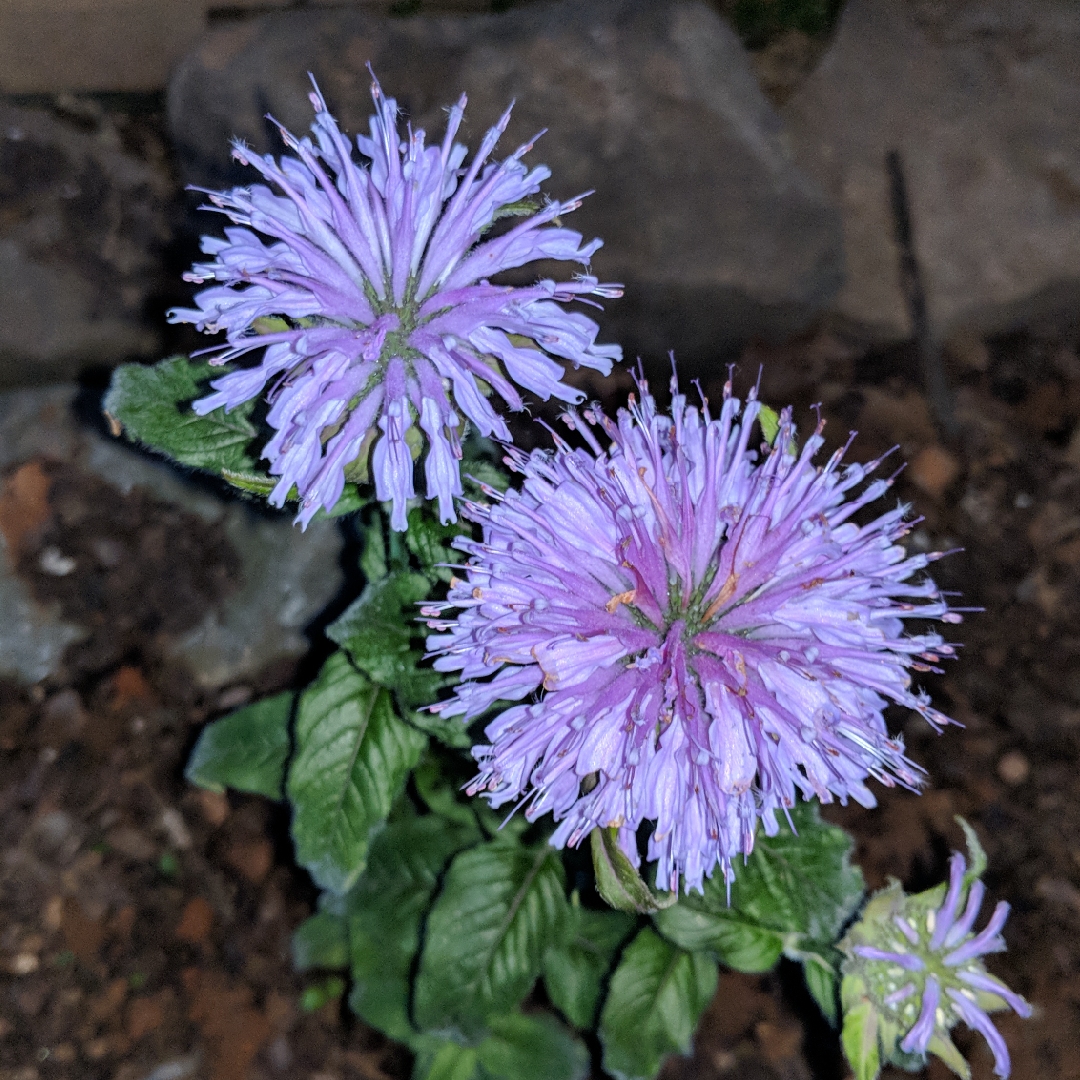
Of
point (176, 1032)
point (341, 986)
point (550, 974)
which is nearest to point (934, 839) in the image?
point (550, 974)

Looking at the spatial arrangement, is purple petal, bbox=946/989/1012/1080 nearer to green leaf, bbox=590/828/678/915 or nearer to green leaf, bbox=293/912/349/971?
green leaf, bbox=590/828/678/915

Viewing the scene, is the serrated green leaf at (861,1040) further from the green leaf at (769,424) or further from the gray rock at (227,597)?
the gray rock at (227,597)

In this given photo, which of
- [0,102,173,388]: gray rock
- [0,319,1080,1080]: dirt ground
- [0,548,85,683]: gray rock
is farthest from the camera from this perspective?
[0,102,173,388]: gray rock

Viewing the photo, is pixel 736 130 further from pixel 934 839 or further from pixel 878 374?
pixel 934 839

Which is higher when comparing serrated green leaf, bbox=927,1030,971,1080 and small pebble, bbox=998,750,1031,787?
serrated green leaf, bbox=927,1030,971,1080

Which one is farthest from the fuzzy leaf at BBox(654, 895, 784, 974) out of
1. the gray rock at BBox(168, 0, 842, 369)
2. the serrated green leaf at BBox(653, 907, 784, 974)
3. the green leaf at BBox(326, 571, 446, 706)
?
the gray rock at BBox(168, 0, 842, 369)

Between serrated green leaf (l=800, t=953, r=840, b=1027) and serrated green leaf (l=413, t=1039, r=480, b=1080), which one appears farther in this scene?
serrated green leaf (l=413, t=1039, r=480, b=1080)
